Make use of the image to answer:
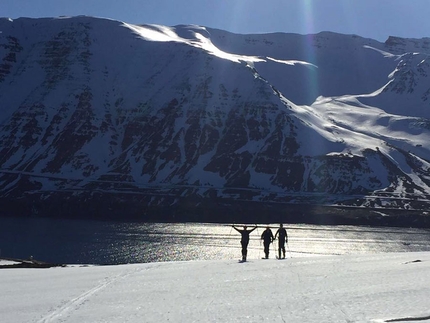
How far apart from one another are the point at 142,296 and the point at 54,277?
44.0 ft

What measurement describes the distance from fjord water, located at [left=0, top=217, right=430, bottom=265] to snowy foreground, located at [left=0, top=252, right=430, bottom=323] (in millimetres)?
76236

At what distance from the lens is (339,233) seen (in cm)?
18362

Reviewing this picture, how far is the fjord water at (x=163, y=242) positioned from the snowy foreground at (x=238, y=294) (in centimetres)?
7624

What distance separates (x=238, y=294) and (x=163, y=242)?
120 m

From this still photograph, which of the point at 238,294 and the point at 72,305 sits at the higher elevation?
the point at 238,294

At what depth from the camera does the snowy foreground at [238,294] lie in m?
20.9

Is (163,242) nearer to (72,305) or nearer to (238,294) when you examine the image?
(72,305)

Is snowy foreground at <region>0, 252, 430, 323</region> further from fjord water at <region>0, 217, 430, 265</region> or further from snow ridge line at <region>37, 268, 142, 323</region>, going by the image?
fjord water at <region>0, 217, 430, 265</region>

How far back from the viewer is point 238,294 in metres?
25.5

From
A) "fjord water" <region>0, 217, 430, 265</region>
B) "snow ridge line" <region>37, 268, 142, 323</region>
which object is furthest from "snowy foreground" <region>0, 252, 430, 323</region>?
"fjord water" <region>0, 217, 430, 265</region>

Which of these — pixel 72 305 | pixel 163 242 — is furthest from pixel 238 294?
pixel 163 242

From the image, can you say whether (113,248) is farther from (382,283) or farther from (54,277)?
(382,283)

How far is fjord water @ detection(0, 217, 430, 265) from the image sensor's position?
389 ft

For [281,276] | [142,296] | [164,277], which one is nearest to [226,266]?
[164,277]
